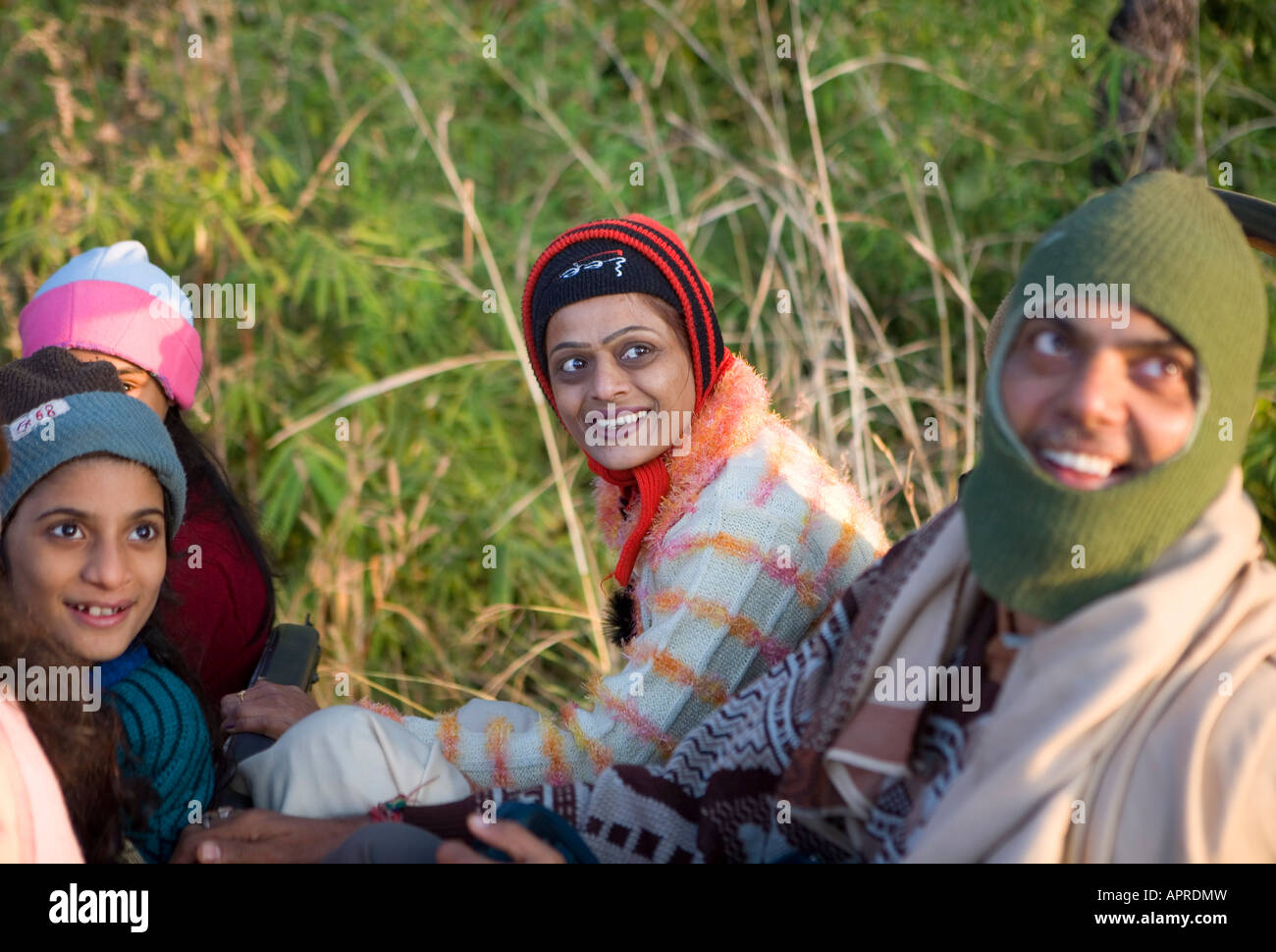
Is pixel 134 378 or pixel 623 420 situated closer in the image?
pixel 623 420

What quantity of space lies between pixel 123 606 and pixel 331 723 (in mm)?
407

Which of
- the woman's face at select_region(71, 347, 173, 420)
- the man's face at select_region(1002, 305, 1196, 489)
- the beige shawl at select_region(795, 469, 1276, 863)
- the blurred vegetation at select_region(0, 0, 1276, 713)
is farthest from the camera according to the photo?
the blurred vegetation at select_region(0, 0, 1276, 713)

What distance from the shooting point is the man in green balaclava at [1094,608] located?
5.02ft

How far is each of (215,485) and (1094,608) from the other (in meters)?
2.19

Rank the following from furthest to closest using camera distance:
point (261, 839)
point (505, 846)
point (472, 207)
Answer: point (472, 207)
point (261, 839)
point (505, 846)

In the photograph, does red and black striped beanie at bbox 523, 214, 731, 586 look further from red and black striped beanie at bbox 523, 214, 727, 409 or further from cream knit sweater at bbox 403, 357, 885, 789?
cream knit sweater at bbox 403, 357, 885, 789

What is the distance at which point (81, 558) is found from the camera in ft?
7.34

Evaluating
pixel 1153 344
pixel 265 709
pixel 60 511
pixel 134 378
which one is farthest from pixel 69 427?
pixel 1153 344

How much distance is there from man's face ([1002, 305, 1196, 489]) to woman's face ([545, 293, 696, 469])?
3.59 feet

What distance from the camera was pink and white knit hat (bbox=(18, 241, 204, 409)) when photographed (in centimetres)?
308

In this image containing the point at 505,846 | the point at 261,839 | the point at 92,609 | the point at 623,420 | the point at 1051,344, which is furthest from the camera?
the point at 623,420

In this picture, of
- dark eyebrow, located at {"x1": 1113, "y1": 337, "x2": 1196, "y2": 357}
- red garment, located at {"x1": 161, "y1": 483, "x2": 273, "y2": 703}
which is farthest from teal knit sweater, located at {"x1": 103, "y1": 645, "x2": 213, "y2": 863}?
dark eyebrow, located at {"x1": 1113, "y1": 337, "x2": 1196, "y2": 357}

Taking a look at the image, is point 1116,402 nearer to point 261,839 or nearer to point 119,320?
point 261,839

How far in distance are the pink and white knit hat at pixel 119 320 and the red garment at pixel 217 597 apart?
0.30m
